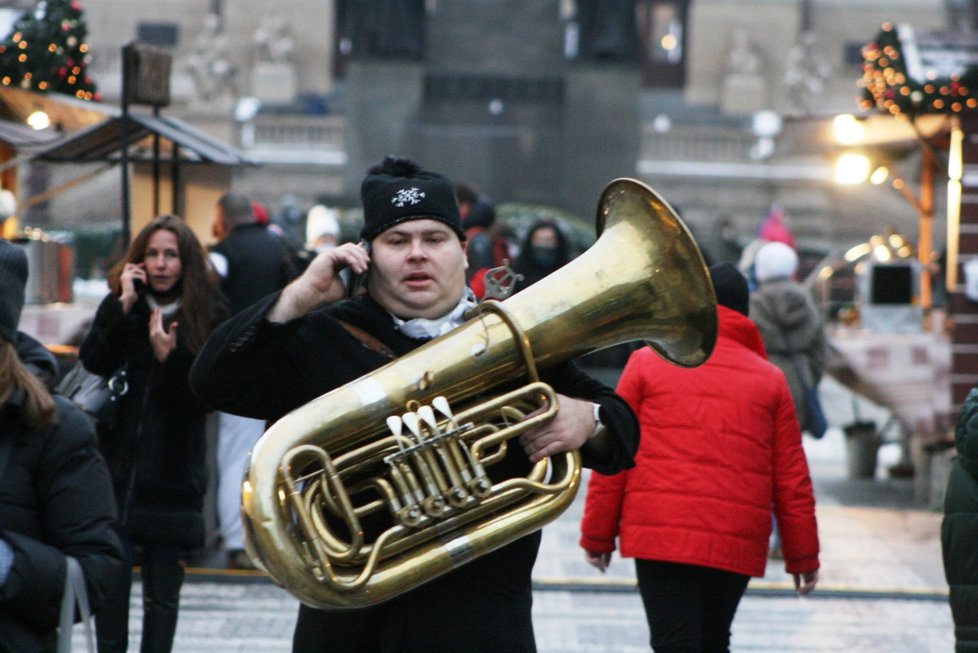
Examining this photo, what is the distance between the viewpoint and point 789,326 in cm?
901

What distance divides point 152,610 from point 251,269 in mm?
2969

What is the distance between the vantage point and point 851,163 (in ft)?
45.4

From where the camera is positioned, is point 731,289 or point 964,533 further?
point 731,289

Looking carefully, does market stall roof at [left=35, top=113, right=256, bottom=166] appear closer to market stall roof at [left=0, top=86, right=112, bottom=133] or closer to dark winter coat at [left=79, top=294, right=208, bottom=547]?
market stall roof at [left=0, top=86, right=112, bottom=133]

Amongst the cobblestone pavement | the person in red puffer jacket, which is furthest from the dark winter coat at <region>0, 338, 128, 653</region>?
the cobblestone pavement

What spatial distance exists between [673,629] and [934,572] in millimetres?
4040

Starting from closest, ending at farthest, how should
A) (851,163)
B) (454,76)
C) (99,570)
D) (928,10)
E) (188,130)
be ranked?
(99,570), (188,130), (851,163), (454,76), (928,10)

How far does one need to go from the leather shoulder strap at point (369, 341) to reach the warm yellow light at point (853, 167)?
35.5 feet

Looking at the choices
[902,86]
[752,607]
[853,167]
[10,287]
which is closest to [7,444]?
[10,287]

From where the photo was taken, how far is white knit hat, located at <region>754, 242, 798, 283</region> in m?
9.18

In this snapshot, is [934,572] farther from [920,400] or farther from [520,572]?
[520,572]

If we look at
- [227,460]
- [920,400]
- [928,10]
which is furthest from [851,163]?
[928,10]

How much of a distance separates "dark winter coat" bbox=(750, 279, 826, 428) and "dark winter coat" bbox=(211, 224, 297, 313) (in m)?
2.58

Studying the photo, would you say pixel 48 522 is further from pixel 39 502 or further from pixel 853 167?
pixel 853 167
